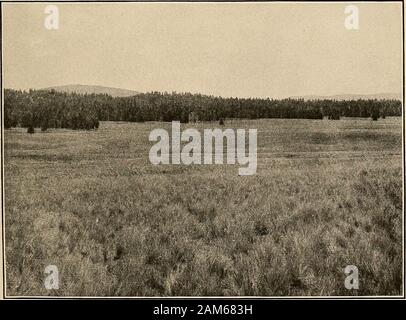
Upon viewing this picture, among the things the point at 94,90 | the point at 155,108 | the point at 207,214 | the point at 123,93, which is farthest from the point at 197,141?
the point at 94,90

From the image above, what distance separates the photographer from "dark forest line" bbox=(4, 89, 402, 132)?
6379 mm

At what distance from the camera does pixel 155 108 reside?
640cm

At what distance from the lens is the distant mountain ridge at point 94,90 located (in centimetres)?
639

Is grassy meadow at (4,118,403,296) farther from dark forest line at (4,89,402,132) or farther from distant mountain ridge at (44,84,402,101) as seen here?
distant mountain ridge at (44,84,402,101)

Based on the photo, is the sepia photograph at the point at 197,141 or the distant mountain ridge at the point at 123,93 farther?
the distant mountain ridge at the point at 123,93

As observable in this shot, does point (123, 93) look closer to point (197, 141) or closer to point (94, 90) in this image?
point (94, 90)

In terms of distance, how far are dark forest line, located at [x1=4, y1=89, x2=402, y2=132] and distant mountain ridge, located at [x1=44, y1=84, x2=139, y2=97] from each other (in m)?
0.05

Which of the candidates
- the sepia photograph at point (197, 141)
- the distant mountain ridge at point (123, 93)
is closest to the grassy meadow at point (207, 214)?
the sepia photograph at point (197, 141)

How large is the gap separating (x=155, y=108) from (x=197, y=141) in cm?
71

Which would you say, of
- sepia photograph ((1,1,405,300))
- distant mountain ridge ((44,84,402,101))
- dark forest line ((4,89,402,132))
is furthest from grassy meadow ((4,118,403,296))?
distant mountain ridge ((44,84,402,101))

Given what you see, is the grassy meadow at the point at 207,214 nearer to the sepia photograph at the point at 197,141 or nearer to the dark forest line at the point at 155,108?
the sepia photograph at the point at 197,141

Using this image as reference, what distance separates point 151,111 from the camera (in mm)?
6422

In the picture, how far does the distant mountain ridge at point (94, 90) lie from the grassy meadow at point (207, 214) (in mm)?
412
